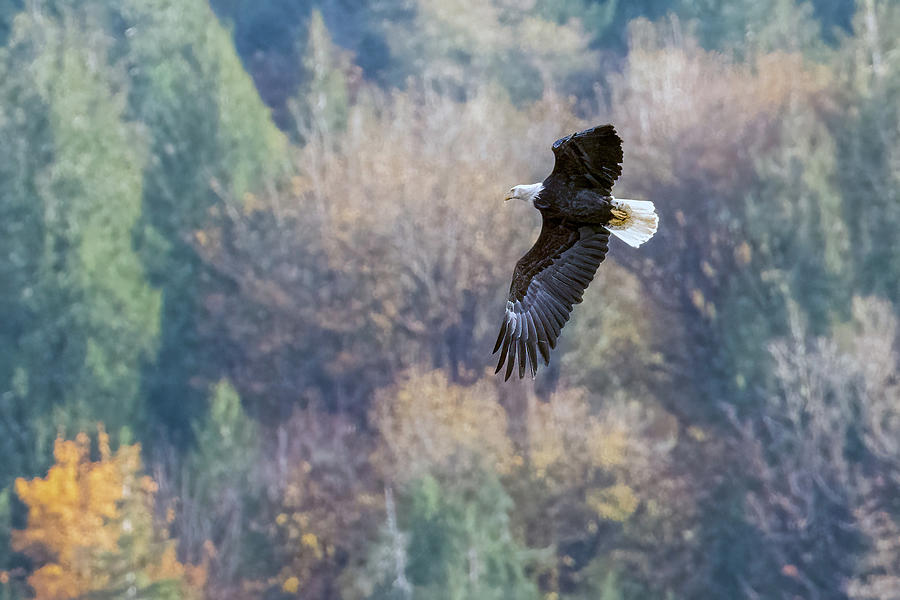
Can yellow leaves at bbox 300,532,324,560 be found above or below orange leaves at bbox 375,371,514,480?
below

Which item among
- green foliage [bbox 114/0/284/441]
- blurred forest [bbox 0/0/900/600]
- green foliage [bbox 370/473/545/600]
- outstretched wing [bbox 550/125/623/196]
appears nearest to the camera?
outstretched wing [bbox 550/125/623/196]

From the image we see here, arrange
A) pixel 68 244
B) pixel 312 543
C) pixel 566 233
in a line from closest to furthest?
1. pixel 566 233
2. pixel 312 543
3. pixel 68 244

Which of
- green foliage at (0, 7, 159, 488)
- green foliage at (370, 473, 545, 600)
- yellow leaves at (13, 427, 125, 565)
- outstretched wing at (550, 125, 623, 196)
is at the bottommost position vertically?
green foliage at (370, 473, 545, 600)

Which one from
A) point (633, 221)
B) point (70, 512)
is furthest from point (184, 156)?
point (633, 221)

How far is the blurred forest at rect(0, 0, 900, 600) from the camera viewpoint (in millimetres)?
10562

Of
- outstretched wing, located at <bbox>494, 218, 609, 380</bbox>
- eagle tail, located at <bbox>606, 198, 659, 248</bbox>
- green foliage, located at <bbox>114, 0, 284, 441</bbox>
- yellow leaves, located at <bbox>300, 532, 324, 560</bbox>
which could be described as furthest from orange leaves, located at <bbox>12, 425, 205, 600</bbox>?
eagle tail, located at <bbox>606, 198, 659, 248</bbox>

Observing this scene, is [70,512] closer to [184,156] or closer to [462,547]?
[184,156]

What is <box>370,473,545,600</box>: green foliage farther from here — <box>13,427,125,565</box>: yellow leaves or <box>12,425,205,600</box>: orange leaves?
<box>13,427,125,565</box>: yellow leaves

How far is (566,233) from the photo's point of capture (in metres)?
4.66

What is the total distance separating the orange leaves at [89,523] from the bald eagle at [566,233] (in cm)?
703

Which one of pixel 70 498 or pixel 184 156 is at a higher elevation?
pixel 184 156

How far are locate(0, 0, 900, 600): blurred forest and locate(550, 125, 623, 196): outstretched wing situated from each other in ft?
20.8

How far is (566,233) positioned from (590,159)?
1.28ft

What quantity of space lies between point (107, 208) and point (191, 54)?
1.51m
